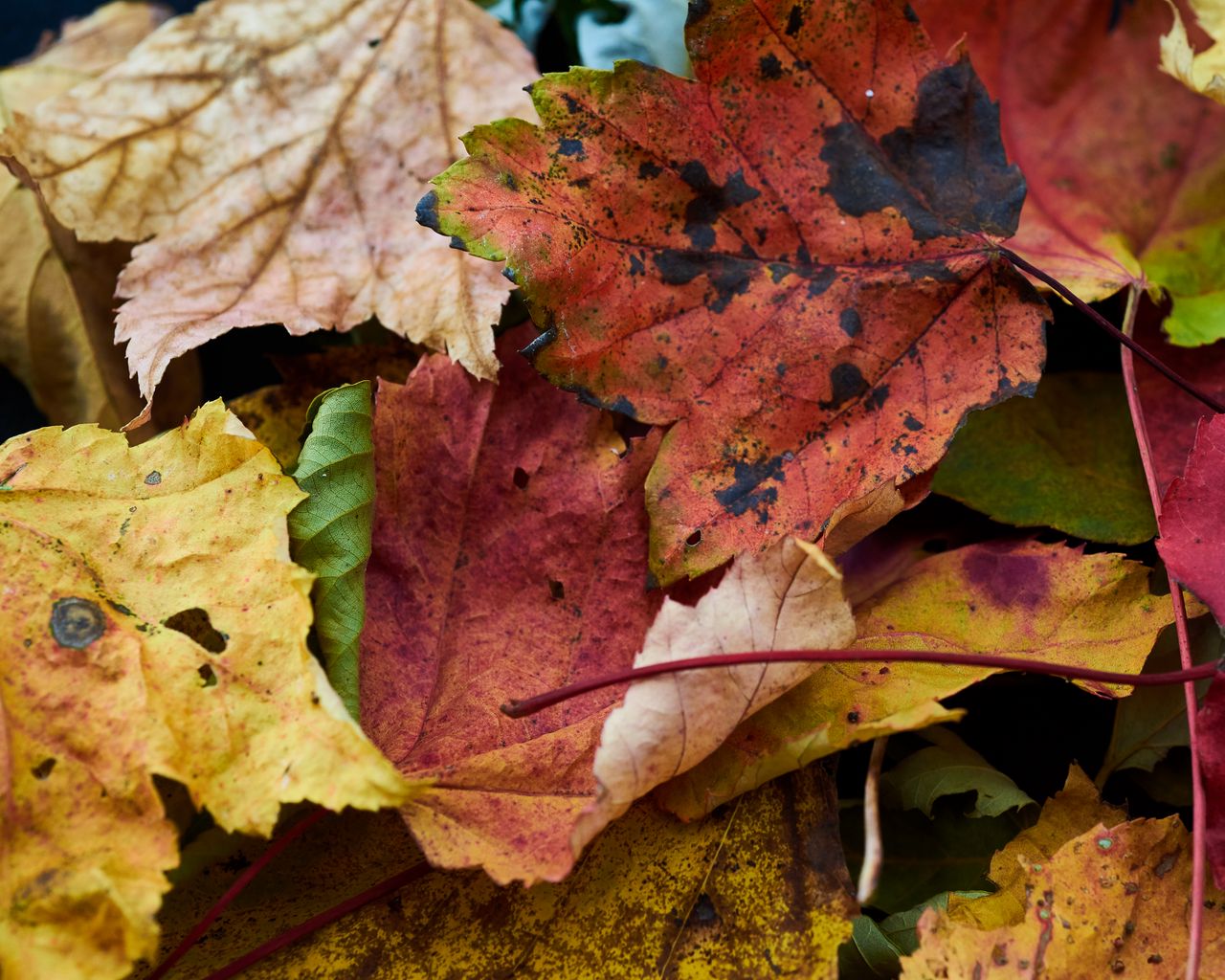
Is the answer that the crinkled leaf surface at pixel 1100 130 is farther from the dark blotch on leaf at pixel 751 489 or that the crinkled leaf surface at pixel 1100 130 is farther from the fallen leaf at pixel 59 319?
the fallen leaf at pixel 59 319

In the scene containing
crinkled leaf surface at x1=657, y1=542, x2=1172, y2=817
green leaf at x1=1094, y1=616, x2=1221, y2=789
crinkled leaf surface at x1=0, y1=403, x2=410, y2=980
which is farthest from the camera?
green leaf at x1=1094, y1=616, x2=1221, y2=789

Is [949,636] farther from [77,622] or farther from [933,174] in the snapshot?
[77,622]

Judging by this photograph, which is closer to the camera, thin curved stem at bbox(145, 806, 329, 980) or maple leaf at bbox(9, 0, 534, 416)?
thin curved stem at bbox(145, 806, 329, 980)

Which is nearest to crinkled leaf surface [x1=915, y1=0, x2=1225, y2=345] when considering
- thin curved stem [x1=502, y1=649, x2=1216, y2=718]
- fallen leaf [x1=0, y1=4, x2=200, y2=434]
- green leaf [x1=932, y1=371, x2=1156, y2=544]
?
green leaf [x1=932, y1=371, x2=1156, y2=544]

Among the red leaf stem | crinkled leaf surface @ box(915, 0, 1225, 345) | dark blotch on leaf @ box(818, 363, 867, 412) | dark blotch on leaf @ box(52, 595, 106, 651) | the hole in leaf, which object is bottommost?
the red leaf stem

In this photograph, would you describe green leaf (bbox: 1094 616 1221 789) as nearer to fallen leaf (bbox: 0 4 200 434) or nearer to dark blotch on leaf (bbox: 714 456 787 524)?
dark blotch on leaf (bbox: 714 456 787 524)

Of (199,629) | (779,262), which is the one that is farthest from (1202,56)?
(199,629)

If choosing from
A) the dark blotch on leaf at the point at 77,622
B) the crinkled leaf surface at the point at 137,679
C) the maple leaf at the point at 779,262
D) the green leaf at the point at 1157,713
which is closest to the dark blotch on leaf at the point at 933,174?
the maple leaf at the point at 779,262
